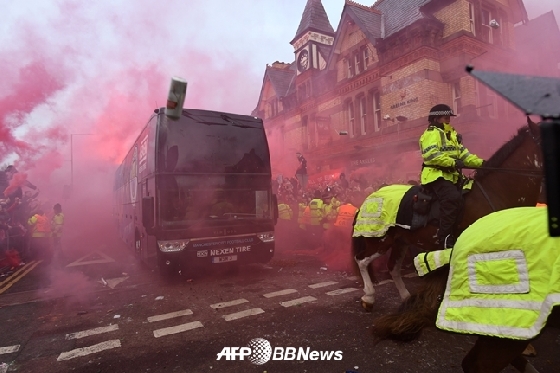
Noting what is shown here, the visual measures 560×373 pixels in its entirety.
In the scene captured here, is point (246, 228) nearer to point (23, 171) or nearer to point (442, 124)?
point (442, 124)

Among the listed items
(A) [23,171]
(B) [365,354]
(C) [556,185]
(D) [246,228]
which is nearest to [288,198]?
(D) [246,228]

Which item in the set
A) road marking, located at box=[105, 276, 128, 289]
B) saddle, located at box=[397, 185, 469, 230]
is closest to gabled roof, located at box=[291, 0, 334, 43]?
road marking, located at box=[105, 276, 128, 289]

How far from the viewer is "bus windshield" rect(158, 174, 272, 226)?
6.80m

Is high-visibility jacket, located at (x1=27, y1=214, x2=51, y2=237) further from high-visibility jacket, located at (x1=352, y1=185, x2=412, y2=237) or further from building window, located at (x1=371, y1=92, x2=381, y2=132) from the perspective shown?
building window, located at (x1=371, y1=92, x2=381, y2=132)

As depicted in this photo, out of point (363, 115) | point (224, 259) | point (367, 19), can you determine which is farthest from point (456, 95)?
point (224, 259)

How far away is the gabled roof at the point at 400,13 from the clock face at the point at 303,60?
5865mm

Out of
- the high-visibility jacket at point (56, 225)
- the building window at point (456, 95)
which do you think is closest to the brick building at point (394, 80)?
the building window at point (456, 95)

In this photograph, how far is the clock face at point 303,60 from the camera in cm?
2462

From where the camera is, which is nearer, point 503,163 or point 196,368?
point 196,368

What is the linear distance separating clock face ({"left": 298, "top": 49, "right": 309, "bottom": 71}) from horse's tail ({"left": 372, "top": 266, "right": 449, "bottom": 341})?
23.7 meters

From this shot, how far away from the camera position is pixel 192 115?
7.39m

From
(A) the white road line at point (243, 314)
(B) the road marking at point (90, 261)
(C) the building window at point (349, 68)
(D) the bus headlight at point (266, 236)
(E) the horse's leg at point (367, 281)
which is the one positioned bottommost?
(A) the white road line at point (243, 314)

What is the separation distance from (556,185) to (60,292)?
822 centimetres

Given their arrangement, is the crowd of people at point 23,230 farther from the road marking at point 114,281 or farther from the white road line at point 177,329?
the white road line at point 177,329
